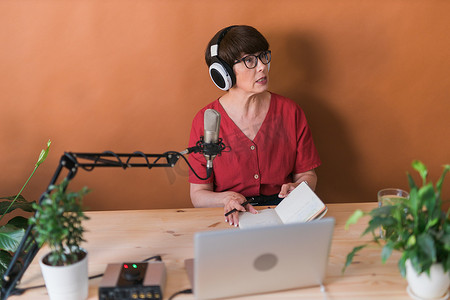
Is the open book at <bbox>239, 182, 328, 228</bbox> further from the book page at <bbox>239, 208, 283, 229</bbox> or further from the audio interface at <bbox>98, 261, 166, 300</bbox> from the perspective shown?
the audio interface at <bbox>98, 261, 166, 300</bbox>

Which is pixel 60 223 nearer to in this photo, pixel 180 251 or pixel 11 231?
pixel 180 251

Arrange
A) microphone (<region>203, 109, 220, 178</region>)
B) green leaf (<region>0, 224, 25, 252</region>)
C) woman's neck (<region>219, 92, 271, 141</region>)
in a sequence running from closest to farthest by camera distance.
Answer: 1. microphone (<region>203, 109, 220, 178</region>)
2. green leaf (<region>0, 224, 25, 252</region>)
3. woman's neck (<region>219, 92, 271, 141</region>)

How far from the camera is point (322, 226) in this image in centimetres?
116

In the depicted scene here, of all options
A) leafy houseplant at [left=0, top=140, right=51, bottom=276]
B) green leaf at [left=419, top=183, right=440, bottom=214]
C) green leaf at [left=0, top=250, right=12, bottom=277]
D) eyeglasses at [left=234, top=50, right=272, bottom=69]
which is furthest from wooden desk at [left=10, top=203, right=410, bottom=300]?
eyeglasses at [left=234, top=50, right=272, bottom=69]

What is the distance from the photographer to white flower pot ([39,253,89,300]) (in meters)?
1.17

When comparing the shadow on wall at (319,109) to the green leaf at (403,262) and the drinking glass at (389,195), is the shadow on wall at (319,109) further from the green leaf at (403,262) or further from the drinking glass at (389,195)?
the green leaf at (403,262)

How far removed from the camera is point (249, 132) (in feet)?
7.11

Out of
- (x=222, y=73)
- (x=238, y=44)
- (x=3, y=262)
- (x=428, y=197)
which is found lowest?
(x=3, y=262)

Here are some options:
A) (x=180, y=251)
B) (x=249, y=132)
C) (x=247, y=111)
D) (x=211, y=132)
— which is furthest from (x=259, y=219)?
(x=247, y=111)

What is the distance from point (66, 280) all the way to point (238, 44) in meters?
1.30

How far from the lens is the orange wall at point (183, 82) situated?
2.26 metres

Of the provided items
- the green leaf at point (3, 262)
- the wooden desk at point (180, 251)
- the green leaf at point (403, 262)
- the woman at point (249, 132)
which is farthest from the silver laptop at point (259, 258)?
the green leaf at point (3, 262)

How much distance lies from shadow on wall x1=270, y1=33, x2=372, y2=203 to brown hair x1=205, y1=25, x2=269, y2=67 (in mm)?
378

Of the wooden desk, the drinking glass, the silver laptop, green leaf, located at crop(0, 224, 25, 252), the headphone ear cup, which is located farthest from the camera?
the headphone ear cup
